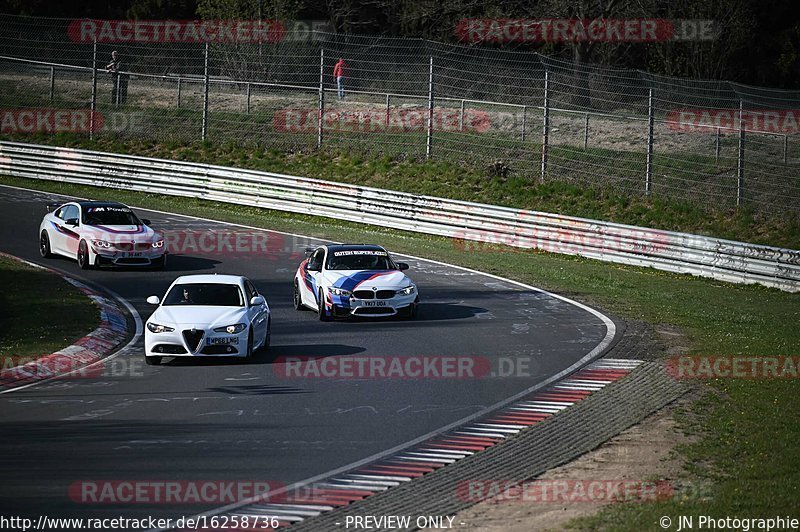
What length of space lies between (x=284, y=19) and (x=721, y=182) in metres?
21.6

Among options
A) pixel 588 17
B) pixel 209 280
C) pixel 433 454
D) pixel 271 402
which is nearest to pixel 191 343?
pixel 209 280

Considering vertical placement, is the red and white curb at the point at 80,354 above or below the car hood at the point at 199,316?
below

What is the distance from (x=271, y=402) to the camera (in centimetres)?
1445

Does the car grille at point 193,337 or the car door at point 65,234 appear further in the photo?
the car door at point 65,234

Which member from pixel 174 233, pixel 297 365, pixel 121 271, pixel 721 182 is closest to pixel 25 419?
pixel 297 365

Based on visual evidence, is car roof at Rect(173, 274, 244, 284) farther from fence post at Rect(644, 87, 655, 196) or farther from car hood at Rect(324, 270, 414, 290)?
fence post at Rect(644, 87, 655, 196)

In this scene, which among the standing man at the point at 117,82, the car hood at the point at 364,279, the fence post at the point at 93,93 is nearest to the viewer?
the car hood at the point at 364,279

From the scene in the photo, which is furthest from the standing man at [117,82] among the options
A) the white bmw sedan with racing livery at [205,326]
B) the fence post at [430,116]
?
the white bmw sedan with racing livery at [205,326]

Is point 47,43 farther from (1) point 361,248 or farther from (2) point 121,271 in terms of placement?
(1) point 361,248

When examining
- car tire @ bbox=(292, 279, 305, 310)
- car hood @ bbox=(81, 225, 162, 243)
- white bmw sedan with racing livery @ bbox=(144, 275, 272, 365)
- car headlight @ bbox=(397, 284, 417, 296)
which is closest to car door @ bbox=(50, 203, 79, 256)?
car hood @ bbox=(81, 225, 162, 243)

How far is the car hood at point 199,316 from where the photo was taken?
56.1 ft

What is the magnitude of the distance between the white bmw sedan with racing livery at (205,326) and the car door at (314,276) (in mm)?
3186

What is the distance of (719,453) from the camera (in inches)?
486

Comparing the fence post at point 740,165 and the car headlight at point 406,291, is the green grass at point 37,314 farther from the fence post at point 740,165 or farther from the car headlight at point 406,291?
the fence post at point 740,165
